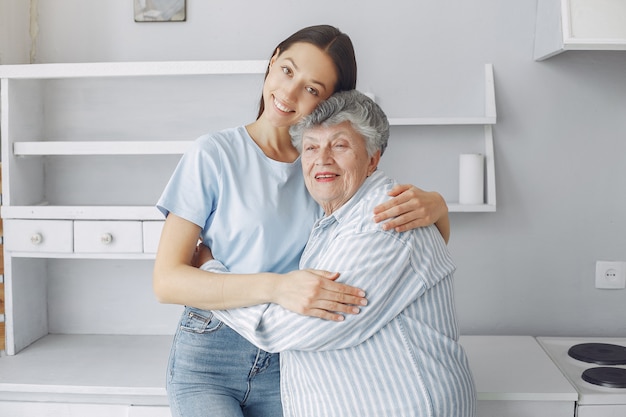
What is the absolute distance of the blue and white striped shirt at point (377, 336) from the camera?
1326 mm

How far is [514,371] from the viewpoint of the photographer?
203cm

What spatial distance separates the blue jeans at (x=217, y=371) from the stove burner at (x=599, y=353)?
3.45 feet

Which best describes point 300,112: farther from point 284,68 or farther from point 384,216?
point 384,216

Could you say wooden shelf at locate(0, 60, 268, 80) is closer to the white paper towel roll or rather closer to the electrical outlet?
the white paper towel roll

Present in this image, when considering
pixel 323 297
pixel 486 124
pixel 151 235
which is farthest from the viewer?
pixel 486 124

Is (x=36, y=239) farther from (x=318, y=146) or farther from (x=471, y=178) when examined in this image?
(x=471, y=178)

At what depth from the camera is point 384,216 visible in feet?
4.45

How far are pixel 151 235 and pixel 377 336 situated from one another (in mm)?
1080

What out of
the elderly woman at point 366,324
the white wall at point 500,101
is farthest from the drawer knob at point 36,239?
the elderly woman at point 366,324

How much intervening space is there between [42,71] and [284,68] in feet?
3.33

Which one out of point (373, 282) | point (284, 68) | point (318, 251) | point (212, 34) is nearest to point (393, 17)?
point (212, 34)

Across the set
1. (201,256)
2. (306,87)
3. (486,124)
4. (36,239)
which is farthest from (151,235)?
(486,124)

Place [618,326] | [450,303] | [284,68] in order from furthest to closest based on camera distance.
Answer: [618,326]
[284,68]
[450,303]

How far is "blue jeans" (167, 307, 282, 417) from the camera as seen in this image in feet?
4.99
